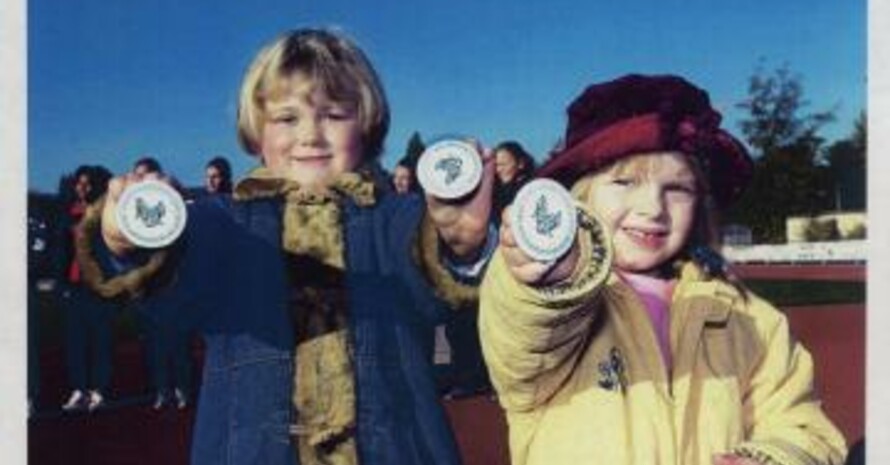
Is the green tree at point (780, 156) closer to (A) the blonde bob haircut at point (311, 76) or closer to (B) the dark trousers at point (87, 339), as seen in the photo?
(A) the blonde bob haircut at point (311, 76)

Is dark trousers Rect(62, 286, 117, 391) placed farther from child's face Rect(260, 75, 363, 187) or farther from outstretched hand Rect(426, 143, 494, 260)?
outstretched hand Rect(426, 143, 494, 260)

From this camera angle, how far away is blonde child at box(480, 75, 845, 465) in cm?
370

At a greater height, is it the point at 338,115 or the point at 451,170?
the point at 338,115

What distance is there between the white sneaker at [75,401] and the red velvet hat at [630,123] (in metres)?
1.18

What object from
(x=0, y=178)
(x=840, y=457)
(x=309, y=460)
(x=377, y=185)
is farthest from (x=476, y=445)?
(x=0, y=178)

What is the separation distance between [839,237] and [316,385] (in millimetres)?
1320

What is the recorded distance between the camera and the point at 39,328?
376 centimetres

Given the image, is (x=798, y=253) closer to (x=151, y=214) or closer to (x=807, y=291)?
(x=807, y=291)

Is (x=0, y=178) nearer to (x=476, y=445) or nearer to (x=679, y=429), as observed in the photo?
(x=476, y=445)

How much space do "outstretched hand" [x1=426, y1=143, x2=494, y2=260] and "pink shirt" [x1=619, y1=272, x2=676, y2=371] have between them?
0.39 meters

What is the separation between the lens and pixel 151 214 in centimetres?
355

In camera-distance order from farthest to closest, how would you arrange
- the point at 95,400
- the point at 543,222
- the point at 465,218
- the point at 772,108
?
the point at 772,108, the point at 95,400, the point at 465,218, the point at 543,222

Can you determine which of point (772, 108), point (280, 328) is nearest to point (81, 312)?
point (280, 328)

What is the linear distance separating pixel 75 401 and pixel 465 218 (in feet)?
3.30
